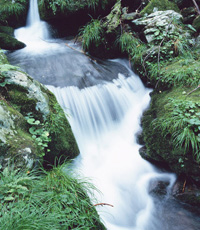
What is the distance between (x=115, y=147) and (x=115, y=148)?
26 mm

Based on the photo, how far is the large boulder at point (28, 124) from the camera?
2150mm

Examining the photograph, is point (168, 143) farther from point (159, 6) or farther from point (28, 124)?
point (159, 6)

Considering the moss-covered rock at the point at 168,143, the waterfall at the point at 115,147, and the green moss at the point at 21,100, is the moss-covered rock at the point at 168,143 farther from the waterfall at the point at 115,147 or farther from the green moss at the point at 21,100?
the green moss at the point at 21,100

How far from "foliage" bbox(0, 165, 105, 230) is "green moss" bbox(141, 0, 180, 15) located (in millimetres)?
5456

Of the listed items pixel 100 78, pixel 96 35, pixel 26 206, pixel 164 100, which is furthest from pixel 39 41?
pixel 26 206

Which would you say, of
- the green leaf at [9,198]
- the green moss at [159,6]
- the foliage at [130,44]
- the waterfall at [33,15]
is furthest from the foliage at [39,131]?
the waterfall at [33,15]

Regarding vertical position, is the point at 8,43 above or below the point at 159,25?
below

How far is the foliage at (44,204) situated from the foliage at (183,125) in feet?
5.15

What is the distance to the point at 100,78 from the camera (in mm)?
4785

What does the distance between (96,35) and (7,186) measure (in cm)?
501

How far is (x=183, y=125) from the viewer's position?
2807 millimetres

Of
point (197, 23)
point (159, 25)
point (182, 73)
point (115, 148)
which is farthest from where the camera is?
point (197, 23)

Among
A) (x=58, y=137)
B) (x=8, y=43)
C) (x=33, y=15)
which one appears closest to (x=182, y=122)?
(x=58, y=137)

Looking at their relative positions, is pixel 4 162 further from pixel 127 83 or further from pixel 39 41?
pixel 39 41
